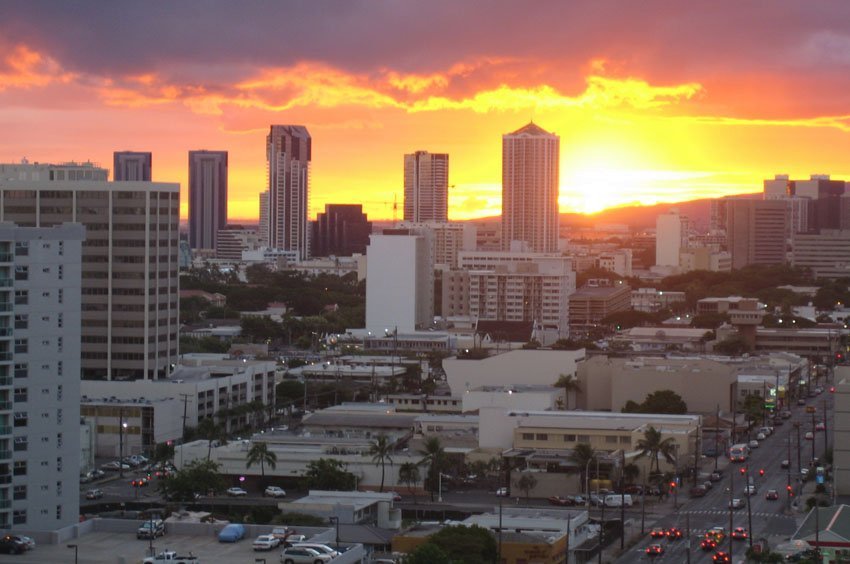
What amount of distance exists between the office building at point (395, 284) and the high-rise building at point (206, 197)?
115251mm

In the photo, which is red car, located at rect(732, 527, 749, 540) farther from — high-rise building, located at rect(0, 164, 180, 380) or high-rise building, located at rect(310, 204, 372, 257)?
high-rise building, located at rect(310, 204, 372, 257)

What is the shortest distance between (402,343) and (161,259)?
84.2 feet

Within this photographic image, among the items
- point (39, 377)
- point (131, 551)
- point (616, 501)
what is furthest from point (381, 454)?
point (131, 551)


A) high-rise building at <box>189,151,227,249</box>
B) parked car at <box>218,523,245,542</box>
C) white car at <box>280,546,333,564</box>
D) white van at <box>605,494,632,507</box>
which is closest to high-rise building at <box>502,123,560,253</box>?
high-rise building at <box>189,151,227,249</box>

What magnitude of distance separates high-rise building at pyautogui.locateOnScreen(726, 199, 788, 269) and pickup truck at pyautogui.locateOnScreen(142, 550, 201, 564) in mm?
119680

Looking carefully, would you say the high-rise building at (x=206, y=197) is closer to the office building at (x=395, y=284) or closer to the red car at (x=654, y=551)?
the office building at (x=395, y=284)

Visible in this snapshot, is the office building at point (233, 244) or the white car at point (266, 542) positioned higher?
the office building at point (233, 244)

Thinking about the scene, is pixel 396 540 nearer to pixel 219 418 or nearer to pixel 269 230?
pixel 219 418

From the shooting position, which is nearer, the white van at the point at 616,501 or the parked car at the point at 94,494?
the white van at the point at 616,501

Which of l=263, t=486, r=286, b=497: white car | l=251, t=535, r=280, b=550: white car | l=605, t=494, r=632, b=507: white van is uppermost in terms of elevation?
l=251, t=535, r=280, b=550: white car

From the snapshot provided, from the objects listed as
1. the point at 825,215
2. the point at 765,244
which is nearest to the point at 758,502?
the point at 765,244

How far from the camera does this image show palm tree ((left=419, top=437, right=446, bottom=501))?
34688 mm

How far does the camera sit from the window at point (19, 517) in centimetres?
2325

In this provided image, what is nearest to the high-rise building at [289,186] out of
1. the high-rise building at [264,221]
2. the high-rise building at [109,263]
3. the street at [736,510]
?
the high-rise building at [264,221]
